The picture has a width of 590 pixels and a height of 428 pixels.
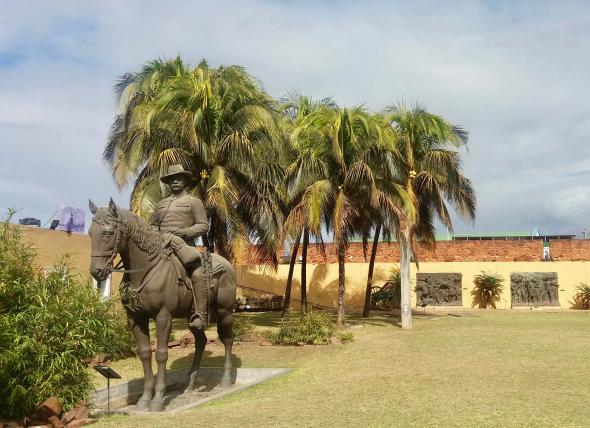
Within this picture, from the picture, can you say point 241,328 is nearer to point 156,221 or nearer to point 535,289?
point 156,221

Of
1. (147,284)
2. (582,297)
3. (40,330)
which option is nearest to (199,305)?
(147,284)

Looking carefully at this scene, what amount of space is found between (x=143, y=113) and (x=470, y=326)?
37.5ft

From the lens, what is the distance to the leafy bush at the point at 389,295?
27188 mm

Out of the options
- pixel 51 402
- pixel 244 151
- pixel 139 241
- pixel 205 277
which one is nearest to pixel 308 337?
pixel 244 151

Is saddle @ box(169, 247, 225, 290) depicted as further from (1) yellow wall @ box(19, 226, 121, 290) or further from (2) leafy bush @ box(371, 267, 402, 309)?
(2) leafy bush @ box(371, 267, 402, 309)

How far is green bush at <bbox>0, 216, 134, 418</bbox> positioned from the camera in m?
7.31

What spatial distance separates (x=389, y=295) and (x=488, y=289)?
4.40 metres

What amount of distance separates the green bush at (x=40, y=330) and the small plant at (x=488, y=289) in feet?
73.3

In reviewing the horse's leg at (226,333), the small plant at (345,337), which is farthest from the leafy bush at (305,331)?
the horse's leg at (226,333)

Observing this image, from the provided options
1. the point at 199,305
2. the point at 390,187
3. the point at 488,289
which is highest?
the point at 390,187

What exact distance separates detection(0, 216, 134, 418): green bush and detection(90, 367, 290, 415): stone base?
871mm

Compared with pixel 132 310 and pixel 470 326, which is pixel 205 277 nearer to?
pixel 132 310

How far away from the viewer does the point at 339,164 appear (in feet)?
59.0

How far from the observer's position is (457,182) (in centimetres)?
2170
